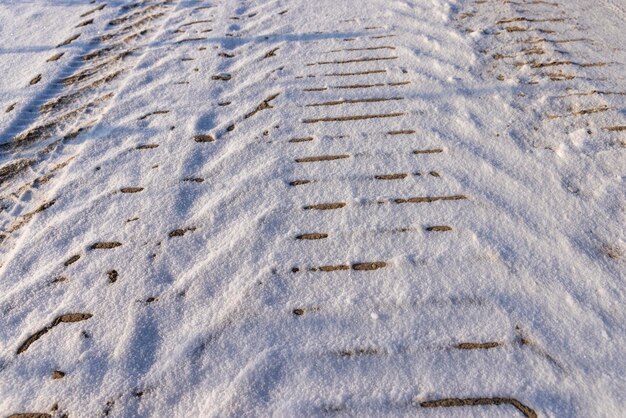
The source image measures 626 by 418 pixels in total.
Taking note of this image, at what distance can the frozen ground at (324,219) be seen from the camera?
4.21ft

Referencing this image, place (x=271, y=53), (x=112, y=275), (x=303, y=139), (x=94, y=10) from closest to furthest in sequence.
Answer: (x=112, y=275) → (x=303, y=139) → (x=271, y=53) → (x=94, y=10)

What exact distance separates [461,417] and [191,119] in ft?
5.50

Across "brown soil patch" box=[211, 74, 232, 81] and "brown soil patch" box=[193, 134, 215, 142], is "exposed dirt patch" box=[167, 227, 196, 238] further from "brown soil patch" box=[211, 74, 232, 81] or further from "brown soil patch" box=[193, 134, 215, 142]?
"brown soil patch" box=[211, 74, 232, 81]

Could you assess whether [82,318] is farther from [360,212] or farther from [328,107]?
[328,107]

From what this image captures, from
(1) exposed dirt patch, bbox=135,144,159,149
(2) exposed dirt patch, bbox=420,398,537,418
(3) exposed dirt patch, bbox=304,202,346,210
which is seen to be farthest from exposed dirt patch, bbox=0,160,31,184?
(2) exposed dirt patch, bbox=420,398,537,418

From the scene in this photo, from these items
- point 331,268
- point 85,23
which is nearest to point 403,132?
point 331,268

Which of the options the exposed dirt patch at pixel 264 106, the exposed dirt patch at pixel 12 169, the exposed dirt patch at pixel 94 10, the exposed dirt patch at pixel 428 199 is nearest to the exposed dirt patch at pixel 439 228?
the exposed dirt patch at pixel 428 199

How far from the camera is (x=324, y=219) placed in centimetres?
172

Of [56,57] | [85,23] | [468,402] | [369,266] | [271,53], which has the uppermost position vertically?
[85,23]

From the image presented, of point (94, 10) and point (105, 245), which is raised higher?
point (94, 10)

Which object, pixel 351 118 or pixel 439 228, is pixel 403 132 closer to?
pixel 351 118

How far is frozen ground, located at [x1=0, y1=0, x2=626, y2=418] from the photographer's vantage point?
4.21 feet

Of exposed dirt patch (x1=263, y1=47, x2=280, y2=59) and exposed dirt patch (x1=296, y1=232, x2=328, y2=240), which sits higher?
exposed dirt patch (x1=263, y1=47, x2=280, y2=59)

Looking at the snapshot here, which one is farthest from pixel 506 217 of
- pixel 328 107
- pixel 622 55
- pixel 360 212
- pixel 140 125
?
pixel 140 125
